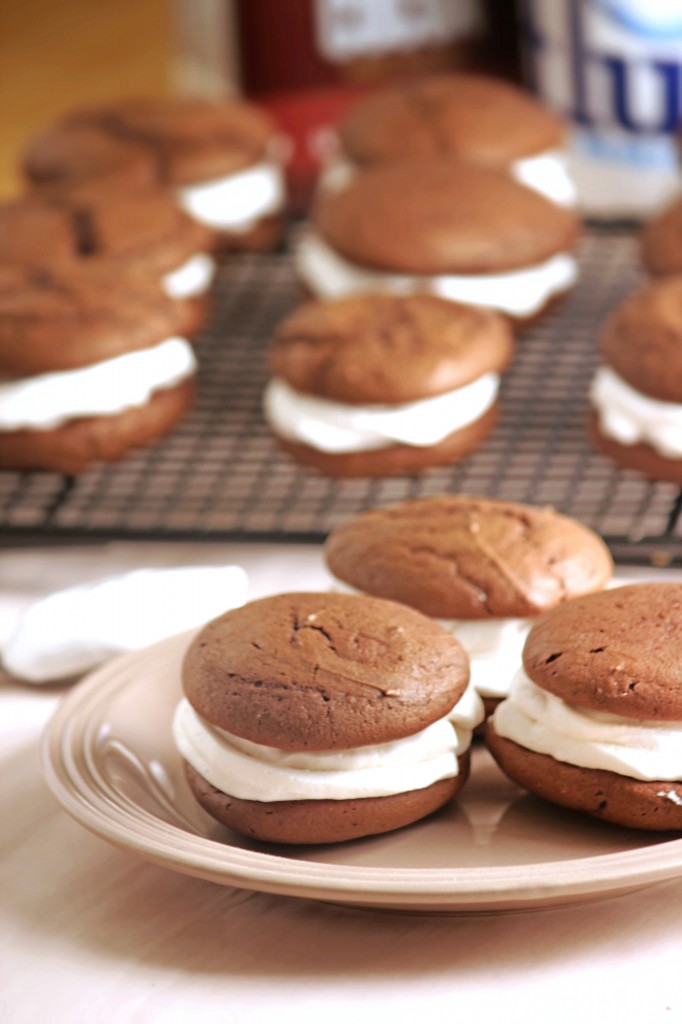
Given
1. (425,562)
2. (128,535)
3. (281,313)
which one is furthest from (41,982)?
(281,313)

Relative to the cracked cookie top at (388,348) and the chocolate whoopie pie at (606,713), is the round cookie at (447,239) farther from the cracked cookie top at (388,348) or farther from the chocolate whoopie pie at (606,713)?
the chocolate whoopie pie at (606,713)

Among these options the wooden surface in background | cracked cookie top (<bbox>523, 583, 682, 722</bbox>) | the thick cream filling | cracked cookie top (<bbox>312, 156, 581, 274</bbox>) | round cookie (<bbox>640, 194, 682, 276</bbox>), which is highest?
cracked cookie top (<bbox>523, 583, 682, 722</bbox>)

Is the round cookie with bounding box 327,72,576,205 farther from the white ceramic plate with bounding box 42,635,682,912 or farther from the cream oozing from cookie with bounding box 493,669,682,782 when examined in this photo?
the cream oozing from cookie with bounding box 493,669,682,782

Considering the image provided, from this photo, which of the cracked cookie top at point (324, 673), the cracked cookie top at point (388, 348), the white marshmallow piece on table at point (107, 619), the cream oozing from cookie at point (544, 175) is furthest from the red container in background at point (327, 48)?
the cracked cookie top at point (324, 673)

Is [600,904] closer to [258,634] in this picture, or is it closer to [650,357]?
[258,634]

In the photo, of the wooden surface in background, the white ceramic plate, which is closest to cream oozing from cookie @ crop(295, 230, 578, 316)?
the white ceramic plate

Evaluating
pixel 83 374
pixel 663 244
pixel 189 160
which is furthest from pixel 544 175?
pixel 83 374

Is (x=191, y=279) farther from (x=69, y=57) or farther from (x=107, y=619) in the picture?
(x=69, y=57)
